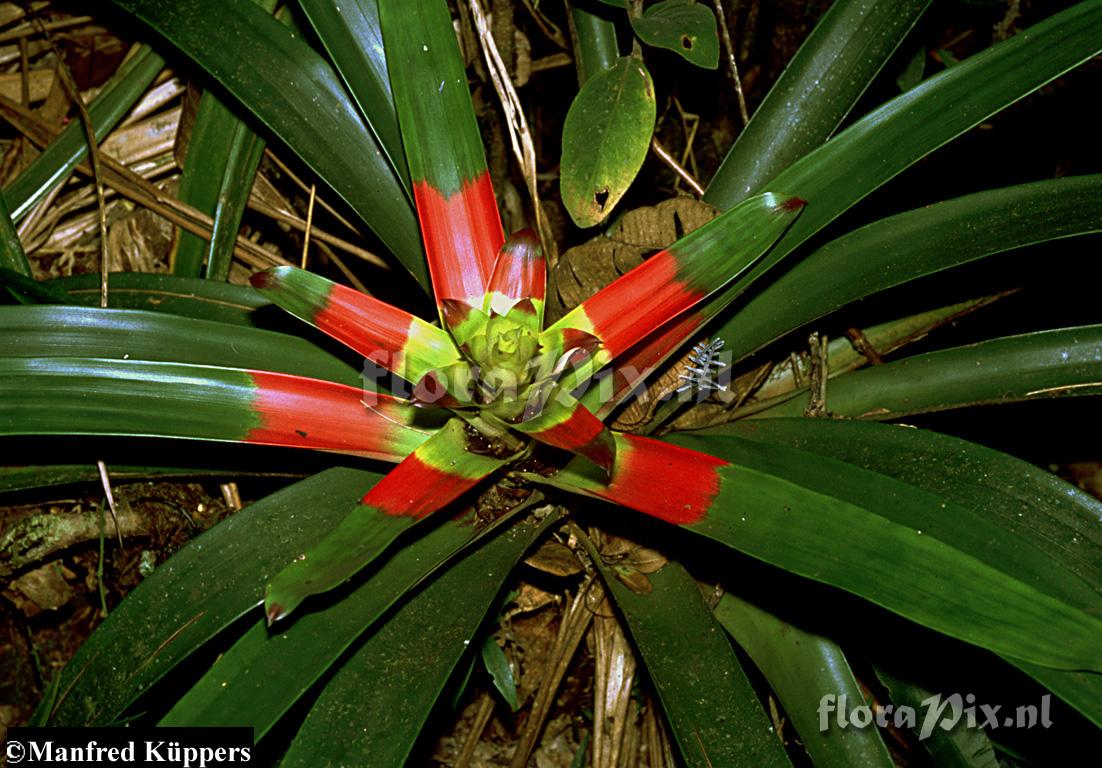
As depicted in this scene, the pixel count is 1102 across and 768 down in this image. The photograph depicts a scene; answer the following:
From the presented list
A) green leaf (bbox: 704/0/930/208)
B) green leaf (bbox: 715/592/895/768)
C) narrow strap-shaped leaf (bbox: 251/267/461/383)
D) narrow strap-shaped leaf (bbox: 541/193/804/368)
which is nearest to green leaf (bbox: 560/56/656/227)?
green leaf (bbox: 704/0/930/208)

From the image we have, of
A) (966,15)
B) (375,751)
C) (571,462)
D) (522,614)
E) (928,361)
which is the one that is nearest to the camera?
(375,751)

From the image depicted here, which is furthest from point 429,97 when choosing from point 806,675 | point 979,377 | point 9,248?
point 806,675

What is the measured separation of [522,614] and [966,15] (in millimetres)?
1826

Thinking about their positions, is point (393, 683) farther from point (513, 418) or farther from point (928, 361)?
point (928, 361)

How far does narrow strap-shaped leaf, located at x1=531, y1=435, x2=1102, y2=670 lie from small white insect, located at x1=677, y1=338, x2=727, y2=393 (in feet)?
0.87

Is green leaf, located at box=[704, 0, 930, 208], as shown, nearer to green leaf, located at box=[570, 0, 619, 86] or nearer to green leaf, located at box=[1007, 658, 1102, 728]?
green leaf, located at box=[570, 0, 619, 86]

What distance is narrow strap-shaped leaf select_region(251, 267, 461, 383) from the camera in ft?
3.87

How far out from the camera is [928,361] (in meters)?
1.50

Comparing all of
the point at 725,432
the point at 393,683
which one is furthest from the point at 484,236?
the point at 393,683

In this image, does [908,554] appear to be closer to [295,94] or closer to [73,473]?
[295,94]

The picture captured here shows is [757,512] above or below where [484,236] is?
below

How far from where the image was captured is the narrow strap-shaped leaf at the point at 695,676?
4.14ft

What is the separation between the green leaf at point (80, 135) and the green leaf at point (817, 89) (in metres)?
1.43

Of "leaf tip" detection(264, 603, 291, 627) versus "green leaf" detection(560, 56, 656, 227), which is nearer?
"leaf tip" detection(264, 603, 291, 627)
